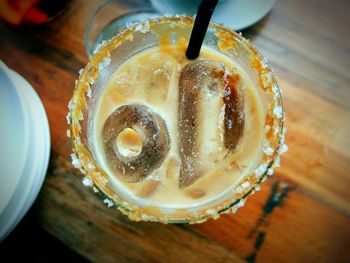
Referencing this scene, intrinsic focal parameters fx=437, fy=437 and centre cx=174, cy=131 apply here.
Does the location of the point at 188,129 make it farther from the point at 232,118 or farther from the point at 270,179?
the point at 270,179

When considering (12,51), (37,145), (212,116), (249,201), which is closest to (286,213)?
(249,201)

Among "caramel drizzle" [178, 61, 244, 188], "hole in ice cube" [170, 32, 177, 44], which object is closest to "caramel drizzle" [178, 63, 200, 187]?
"caramel drizzle" [178, 61, 244, 188]

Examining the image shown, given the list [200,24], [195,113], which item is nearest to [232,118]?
[195,113]

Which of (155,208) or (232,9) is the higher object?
(232,9)

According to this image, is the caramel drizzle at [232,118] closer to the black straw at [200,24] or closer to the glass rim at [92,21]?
the black straw at [200,24]

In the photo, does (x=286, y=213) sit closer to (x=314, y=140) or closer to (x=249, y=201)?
(x=249, y=201)

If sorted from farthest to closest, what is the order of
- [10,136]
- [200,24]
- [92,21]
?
1. [92,21]
2. [10,136]
3. [200,24]

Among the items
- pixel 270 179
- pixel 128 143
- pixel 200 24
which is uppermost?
pixel 200 24
